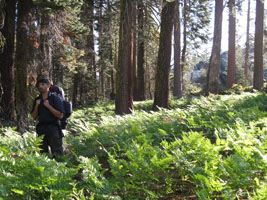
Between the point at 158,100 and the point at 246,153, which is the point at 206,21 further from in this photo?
the point at 246,153

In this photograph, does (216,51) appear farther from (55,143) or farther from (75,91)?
(55,143)

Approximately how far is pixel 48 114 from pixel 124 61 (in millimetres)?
6487

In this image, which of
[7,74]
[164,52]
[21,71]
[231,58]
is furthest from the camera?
[231,58]

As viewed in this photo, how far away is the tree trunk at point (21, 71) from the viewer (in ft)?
28.5

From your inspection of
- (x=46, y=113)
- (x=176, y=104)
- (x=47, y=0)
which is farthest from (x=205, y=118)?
(x=176, y=104)

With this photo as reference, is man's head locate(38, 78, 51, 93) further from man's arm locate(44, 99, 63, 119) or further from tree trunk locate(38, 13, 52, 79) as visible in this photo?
tree trunk locate(38, 13, 52, 79)

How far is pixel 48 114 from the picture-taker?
457 centimetres

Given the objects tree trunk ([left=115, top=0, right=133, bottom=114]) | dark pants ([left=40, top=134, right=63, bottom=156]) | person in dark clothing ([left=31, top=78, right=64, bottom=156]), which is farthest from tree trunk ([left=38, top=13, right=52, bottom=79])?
dark pants ([left=40, top=134, right=63, bottom=156])

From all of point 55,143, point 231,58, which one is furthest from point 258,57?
point 55,143

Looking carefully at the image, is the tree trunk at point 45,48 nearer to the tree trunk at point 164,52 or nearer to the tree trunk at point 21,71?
the tree trunk at point 21,71

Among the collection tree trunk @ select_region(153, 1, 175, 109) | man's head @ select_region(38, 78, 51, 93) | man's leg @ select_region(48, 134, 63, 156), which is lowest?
man's leg @ select_region(48, 134, 63, 156)

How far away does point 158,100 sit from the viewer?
12.0 m

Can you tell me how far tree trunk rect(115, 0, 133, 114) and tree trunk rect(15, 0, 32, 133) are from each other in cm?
366

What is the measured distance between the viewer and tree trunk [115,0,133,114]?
1060cm
